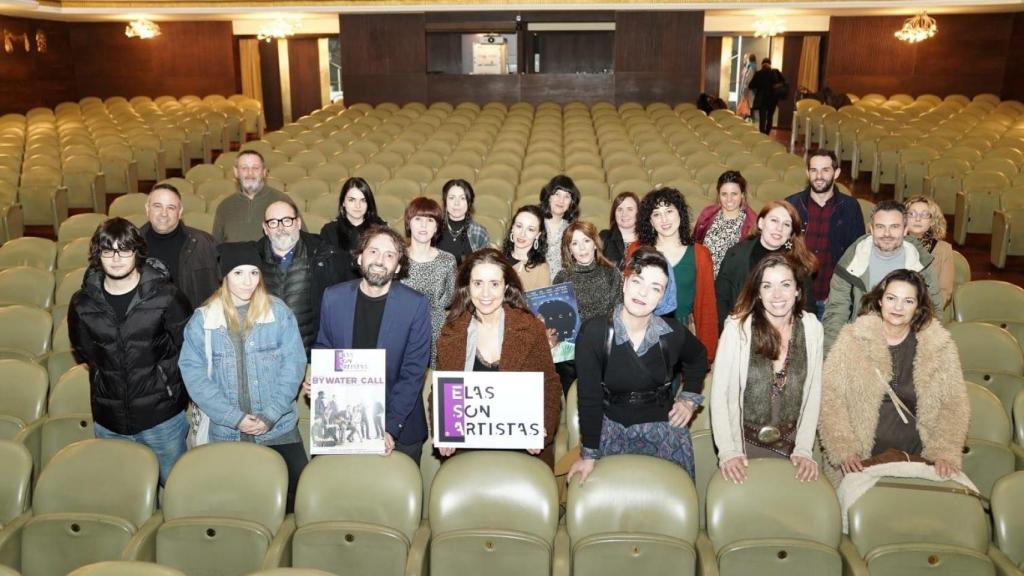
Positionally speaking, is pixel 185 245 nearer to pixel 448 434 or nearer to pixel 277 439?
pixel 277 439

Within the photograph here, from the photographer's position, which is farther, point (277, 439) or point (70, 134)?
point (70, 134)

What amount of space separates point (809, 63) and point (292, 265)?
17.5m

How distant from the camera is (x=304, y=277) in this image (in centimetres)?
418

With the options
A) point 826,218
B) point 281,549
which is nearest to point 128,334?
point 281,549

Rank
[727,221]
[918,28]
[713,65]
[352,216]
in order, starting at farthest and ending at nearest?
[713,65] < [918,28] < [727,221] < [352,216]

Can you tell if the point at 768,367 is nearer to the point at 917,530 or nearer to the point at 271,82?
the point at 917,530

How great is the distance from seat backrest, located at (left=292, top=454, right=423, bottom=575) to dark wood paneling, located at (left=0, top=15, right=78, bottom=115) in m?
15.3

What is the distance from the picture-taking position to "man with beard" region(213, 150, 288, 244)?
538 centimetres

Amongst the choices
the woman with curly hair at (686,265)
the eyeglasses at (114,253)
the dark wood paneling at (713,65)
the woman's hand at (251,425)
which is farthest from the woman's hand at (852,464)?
the dark wood paneling at (713,65)

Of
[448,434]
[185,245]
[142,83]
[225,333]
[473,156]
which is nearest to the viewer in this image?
[448,434]

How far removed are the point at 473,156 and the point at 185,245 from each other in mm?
5804

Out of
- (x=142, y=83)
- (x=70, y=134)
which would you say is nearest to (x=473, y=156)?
(x=70, y=134)

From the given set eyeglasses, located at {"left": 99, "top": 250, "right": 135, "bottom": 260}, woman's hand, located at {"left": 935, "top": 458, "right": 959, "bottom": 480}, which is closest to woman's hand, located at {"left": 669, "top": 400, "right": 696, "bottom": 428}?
woman's hand, located at {"left": 935, "top": 458, "right": 959, "bottom": 480}

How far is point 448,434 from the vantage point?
11.0ft
